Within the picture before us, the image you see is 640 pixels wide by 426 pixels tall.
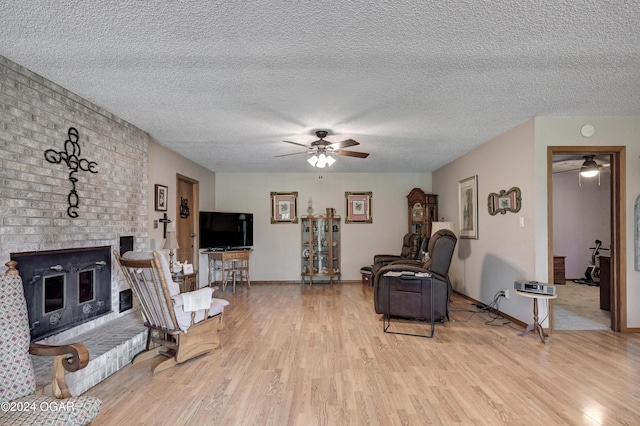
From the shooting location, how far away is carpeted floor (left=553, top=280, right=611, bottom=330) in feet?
13.7

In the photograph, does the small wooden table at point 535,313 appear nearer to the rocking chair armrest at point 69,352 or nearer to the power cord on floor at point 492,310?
the power cord on floor at point 492,310

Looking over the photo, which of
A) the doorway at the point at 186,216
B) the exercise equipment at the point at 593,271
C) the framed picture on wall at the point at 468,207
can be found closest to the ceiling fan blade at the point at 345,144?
the framed picture on wall at the point at 468,207

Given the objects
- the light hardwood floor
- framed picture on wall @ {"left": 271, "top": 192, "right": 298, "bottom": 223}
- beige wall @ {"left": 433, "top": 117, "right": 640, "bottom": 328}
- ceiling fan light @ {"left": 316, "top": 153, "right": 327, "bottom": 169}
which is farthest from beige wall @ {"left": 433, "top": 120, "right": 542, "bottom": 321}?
framed picture on wall @ {"left": 271, "top": 192, "right": 298, "bottom": 223}

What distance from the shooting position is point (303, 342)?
3656 mm

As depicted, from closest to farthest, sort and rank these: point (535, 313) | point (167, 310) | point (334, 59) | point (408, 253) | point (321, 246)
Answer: point (334, 59) < point (167, 310) < point (535, 313) < point (408, 253) < point (321, 246)

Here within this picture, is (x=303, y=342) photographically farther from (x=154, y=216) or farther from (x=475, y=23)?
(x=475, y=23)

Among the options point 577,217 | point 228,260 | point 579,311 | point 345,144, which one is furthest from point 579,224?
point 228,260

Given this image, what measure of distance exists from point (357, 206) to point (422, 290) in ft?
11.7

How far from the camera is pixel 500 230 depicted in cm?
461

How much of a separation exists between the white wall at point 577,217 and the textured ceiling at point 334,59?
4421 millimetres

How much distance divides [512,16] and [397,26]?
631mm

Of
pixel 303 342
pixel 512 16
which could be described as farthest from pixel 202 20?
pixel 303 342

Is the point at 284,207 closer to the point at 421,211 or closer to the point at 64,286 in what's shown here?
the point at 421,211

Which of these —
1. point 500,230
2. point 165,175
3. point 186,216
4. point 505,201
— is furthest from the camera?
point 186,216
